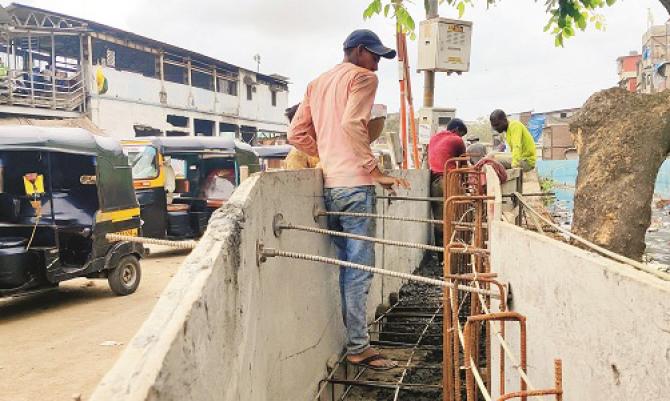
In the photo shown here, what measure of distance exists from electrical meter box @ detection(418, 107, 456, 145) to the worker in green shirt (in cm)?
152

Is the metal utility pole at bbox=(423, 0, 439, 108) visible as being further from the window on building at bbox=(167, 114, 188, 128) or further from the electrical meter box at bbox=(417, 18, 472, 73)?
the window on building at bbox=(167, 114, 188, 128)

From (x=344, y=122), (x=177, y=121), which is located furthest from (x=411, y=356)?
(x=177, y=121)

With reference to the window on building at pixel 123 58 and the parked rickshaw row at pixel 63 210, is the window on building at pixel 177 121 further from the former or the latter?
the parked rickshaw row at pixel 63 210

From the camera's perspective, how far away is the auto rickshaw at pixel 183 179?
35.2ft

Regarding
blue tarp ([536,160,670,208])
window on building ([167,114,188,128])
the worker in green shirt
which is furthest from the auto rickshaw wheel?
window on building ([167,114,188,128])

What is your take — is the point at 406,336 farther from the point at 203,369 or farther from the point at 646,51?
the point at 646,51

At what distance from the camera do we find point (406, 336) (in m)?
5.04

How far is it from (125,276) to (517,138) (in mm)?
5782

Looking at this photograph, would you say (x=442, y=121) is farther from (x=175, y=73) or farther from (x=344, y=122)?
(x=175, y=73)

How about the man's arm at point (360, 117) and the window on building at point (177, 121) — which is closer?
the man's arm at point (360, 117)

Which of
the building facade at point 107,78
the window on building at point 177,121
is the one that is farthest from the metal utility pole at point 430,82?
the window on building at point 177,121

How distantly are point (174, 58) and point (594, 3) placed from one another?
79.7 feet

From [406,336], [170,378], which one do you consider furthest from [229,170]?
[170,378]

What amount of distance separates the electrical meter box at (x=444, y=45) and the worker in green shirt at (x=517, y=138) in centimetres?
140
